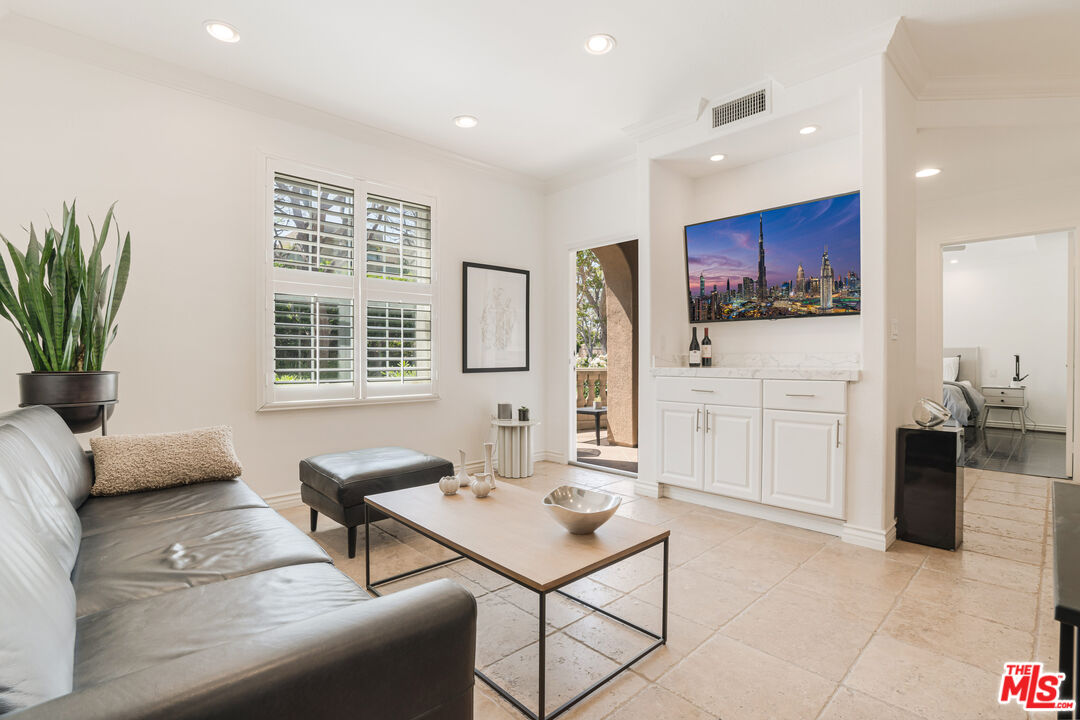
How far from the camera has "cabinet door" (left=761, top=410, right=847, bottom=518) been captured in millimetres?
2943

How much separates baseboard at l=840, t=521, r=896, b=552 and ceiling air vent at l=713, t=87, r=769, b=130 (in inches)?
103

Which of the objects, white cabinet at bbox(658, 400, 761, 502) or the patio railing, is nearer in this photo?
white cabinet at bbox(658, 400, 761, 502)

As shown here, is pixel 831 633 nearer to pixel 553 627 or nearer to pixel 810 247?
pixel 553 627

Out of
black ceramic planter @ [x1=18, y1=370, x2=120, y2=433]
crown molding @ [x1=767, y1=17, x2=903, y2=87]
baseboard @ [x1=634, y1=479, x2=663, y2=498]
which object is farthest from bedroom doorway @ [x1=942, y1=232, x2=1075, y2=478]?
black ceramic planter @ [x1=18, y1=370, x2=120, y2=433]

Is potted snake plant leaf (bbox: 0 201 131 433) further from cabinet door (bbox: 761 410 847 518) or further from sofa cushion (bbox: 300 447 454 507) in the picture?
cabinet door (bbox: 761 410 847 518)

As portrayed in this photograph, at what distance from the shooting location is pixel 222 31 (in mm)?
2770

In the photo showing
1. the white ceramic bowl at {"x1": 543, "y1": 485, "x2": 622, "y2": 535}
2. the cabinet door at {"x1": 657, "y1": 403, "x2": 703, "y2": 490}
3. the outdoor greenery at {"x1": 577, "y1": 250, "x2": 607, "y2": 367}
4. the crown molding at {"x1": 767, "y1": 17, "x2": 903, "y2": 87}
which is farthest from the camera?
the outdoor greenery at {"x1": 577, "y1": 250, "x2": 607, "y2": 367}

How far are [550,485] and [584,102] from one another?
9.57ft

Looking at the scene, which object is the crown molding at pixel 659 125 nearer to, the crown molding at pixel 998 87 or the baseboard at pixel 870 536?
the crown molding at pixel 998 87

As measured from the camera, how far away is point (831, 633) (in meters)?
1.95

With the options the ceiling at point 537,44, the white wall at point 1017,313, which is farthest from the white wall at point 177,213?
the white wall at point 1017,313

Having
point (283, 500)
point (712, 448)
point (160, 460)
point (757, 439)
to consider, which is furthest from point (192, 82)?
point (757, 439)

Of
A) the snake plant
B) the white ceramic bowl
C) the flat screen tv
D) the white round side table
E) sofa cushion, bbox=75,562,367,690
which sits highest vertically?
the flat screen tv

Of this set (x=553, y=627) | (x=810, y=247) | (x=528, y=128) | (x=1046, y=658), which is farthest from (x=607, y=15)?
(x=1046, y=658)
